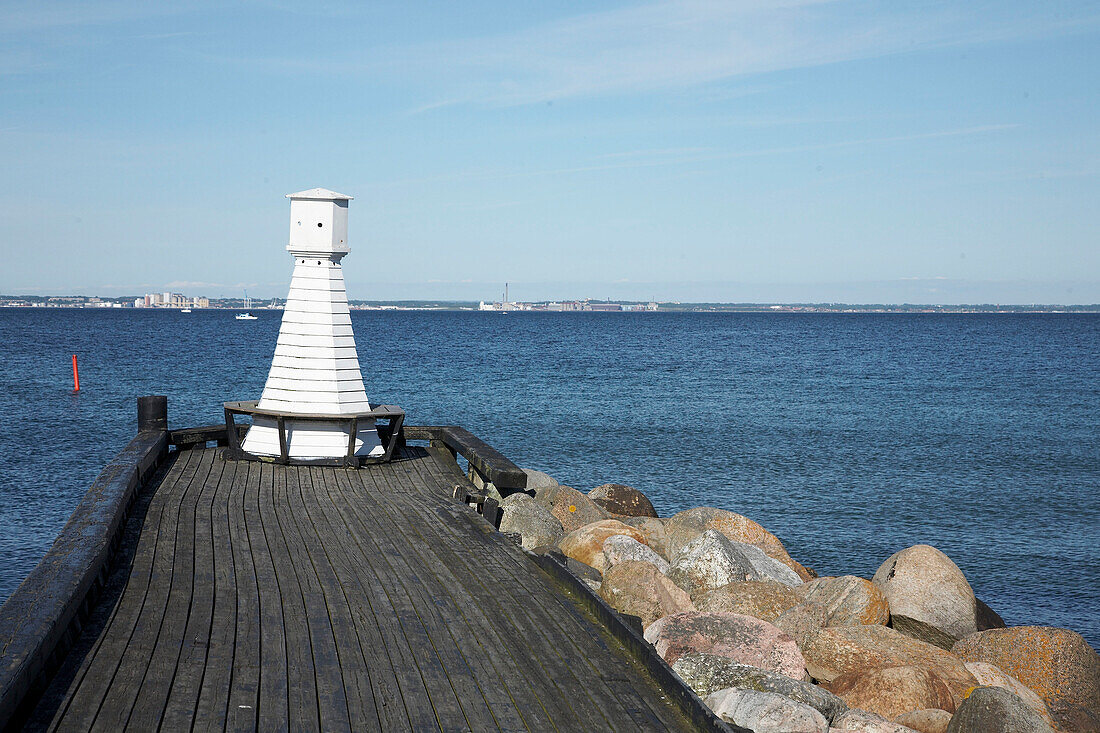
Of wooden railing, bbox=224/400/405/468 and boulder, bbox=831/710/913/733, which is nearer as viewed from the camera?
boulder, bbox=831/710/913/733

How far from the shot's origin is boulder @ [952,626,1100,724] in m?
9.62

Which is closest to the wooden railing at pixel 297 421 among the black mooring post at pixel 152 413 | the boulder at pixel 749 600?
the black mooring post at pixel 152 413

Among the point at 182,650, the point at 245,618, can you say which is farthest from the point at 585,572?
the point at 182,650

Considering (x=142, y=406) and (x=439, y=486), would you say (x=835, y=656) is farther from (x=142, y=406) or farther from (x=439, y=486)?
(x=142, y=406)

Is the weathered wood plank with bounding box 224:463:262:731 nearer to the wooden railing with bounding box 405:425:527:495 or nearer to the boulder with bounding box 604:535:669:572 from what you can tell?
the wooden railing with bounding box 405:425:527:495

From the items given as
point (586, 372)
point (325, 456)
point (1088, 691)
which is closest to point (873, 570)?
point (1088, 691)

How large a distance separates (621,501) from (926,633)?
655cm

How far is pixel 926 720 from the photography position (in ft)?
25.3

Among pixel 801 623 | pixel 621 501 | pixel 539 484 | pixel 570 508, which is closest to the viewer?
pixel 801 623

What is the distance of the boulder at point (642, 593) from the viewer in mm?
9484

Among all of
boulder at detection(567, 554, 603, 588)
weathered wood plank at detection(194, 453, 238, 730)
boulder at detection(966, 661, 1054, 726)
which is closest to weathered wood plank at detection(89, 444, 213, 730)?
weathered wood plank at detection(194, 453, 238, 730)

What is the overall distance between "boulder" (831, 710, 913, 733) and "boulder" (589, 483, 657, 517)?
9823 mm

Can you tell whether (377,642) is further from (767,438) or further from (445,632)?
(767,438)

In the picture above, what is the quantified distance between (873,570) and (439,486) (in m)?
10.1
